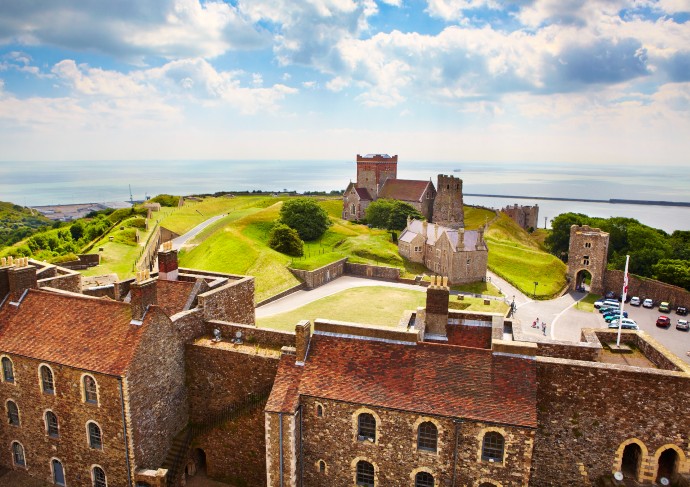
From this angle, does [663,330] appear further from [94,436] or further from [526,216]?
[526,216]

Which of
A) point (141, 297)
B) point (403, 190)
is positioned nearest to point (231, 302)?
point (141, 297)

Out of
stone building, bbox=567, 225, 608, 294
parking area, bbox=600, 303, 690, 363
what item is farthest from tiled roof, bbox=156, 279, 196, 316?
stone building, bbox=567, 225, 608, 294

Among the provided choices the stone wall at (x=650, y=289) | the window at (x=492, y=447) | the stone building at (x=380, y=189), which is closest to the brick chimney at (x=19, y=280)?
the window at (x=492, y=447)

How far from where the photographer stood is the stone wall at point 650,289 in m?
53.7

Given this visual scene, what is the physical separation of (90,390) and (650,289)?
61.3 metres

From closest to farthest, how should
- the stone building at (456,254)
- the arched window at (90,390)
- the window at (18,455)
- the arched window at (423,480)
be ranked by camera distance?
1. the arched window at (423,480)
2. the arched window at (90,390)
3. the window at (18,455)
4. the stone building at (456,254)

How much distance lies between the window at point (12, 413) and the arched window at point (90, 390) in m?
4.77

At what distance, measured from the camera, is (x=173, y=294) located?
22312 millimetres

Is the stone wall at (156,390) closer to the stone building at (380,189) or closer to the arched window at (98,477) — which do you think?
the arched window at (98,477)

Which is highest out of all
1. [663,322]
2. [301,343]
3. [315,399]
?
[301,343]

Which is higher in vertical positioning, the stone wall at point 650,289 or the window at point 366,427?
the window at point 366,427

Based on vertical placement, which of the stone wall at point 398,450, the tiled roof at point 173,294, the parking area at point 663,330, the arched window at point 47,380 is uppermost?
the tiled roof at point 173,294

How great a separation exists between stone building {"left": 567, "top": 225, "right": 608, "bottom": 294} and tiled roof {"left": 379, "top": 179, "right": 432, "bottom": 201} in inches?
1382

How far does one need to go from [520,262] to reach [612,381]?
179 feet
